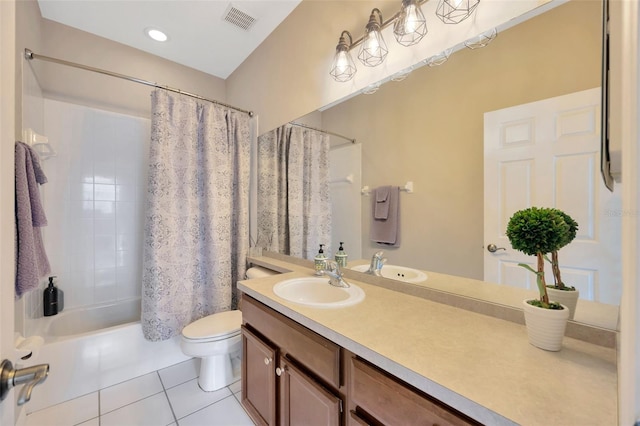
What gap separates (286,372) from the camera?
1.05 metres

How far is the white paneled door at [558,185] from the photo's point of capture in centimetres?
76

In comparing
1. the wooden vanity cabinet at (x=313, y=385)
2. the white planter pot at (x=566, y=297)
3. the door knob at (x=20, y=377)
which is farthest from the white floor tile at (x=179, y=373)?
the white planter pot at (x=566, y=297)

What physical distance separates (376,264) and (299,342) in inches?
23.0

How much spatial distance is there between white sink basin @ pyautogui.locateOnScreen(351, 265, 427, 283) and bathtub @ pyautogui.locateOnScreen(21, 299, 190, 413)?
5.86 ft

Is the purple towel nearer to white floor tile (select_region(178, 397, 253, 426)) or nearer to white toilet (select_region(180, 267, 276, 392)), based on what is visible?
white toilet (select_region(180, 267, 276, 392))

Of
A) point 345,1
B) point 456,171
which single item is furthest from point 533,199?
point 345,1

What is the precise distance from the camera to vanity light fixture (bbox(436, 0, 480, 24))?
99 centimetres

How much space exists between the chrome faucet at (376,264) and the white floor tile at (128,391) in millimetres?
1671

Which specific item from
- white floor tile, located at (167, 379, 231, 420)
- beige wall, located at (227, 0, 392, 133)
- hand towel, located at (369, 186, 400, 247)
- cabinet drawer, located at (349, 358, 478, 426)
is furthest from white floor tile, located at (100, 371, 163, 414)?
beige wall, located at (227, 0, 392, 133)

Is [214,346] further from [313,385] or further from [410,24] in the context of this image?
[410,24]

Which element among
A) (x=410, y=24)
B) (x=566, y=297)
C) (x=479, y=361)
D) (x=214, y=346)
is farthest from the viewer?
(x=214, y=346)

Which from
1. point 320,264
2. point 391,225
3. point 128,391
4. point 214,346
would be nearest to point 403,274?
point 391,225

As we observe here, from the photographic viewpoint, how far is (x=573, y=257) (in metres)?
0.81

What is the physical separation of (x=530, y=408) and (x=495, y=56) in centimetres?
115
